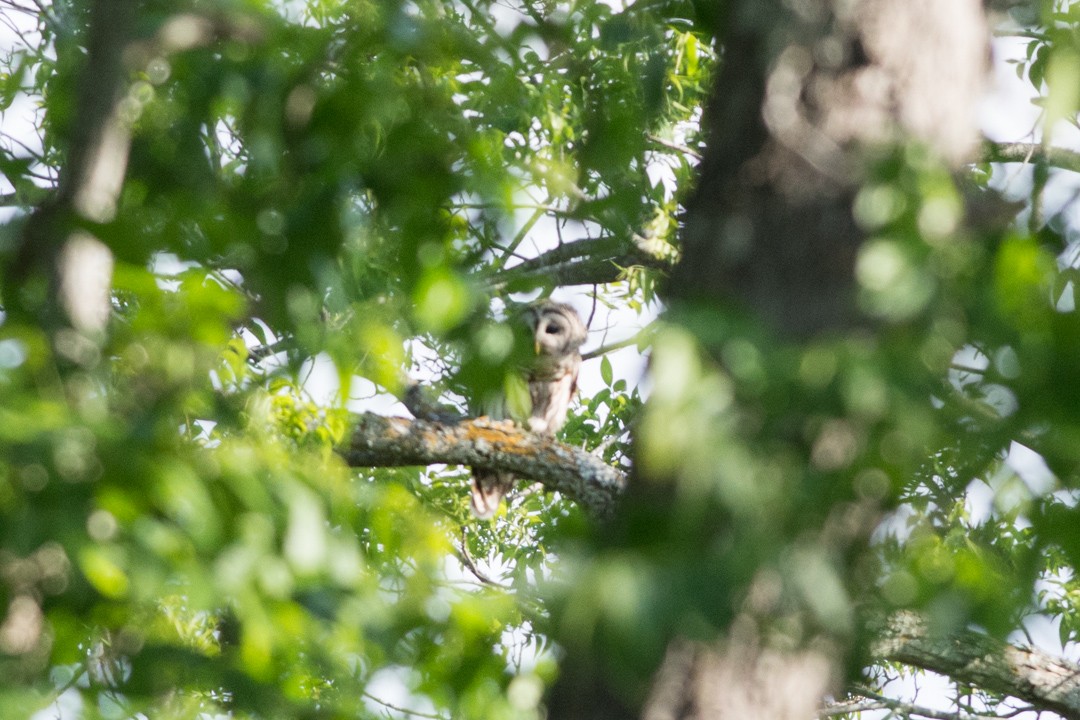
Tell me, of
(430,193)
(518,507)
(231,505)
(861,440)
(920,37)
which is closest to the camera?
(861,440)

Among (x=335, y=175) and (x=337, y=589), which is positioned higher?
(x=335, y=175)

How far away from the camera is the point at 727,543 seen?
87 centimetres

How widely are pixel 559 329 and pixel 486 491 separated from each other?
1556 millimetres

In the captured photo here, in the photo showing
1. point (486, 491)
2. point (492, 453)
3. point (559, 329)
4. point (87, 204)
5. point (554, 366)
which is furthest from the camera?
point (559, 329)

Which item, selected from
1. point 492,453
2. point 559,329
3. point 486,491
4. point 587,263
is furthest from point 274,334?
point 559,329

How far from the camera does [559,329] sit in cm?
665

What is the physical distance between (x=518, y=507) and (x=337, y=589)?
5389 mm

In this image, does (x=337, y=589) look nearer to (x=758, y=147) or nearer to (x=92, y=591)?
(x=92, y=591)

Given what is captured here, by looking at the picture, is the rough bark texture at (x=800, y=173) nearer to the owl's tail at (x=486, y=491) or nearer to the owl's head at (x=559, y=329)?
the owl's tail at (x=486, y=491)

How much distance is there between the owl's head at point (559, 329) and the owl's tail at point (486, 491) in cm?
130

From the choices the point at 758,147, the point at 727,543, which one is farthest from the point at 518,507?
the point at 727,543

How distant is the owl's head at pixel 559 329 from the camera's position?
21.4ft

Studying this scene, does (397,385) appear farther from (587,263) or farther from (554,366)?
(554,366)

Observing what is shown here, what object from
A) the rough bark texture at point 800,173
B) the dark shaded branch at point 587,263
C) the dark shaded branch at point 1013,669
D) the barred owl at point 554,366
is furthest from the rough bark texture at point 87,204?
the barred owl at point 554,366
